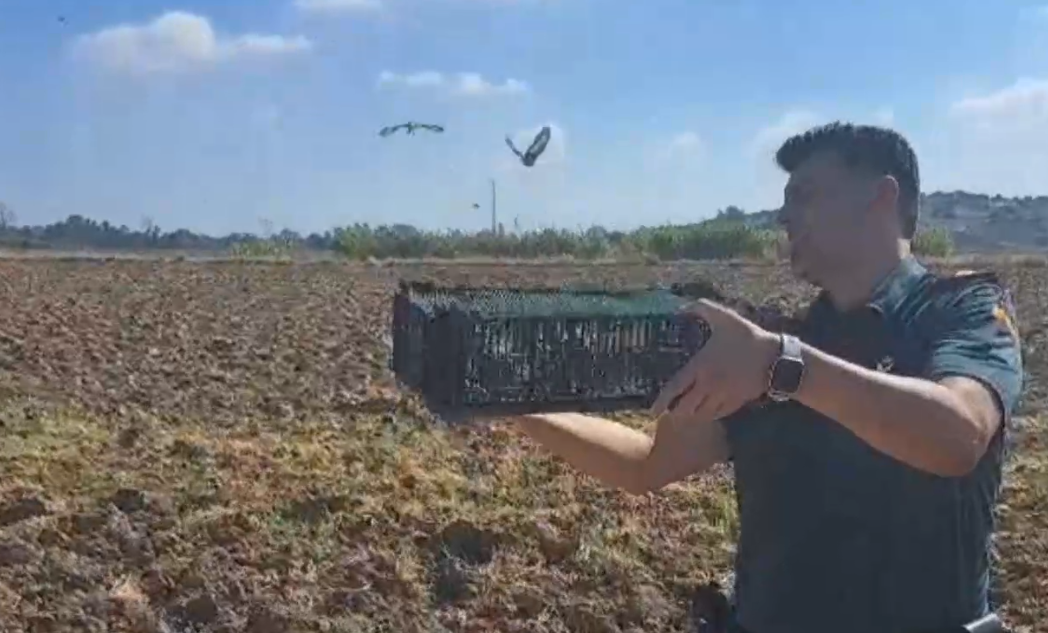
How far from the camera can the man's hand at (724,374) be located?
1.57 metres

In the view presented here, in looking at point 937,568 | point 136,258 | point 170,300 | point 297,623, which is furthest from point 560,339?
point 136,258

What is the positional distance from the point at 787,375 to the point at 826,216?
1.38ft

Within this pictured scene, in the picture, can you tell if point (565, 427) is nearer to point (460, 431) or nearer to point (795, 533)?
point (795, 533)

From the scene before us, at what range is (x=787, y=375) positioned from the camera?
1635 millimetres

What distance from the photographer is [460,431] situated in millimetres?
7977

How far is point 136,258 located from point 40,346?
13160mm

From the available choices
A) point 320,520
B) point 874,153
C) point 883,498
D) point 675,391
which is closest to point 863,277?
point 874,153

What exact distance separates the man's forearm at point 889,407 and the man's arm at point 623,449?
1.96 ft

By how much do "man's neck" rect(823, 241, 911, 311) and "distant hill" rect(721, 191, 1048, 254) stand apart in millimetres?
30516

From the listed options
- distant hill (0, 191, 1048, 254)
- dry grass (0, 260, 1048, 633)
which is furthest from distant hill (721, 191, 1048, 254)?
dry grass (0, 260, 1048, 633)

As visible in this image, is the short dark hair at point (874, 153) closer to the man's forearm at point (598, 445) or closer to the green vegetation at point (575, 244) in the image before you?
the man's forearm at point (598, 445)

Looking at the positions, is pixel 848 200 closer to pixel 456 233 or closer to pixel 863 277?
pixel 863 277

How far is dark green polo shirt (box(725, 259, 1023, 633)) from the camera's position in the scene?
75.8 inches

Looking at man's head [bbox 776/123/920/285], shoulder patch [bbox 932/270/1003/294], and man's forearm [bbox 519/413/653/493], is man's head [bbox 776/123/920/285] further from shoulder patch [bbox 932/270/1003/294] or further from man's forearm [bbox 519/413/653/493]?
man's forearm [bbox 519/413/653/493]
